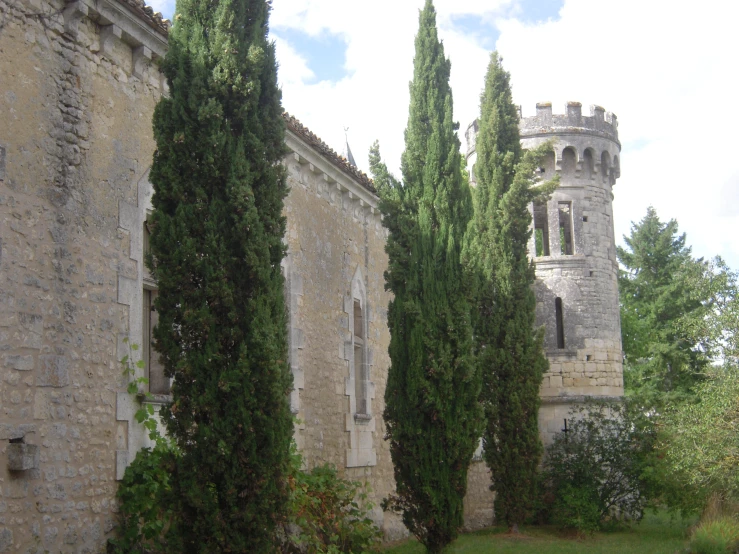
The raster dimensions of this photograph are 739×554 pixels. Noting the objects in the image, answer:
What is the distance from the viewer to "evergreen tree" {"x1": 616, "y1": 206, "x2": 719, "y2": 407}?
91.6 ft

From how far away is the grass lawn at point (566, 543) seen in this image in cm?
1226

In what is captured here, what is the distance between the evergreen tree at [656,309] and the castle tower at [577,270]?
7.17 meters

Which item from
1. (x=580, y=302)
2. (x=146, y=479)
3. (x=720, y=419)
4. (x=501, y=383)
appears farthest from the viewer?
(x=580, y=302)

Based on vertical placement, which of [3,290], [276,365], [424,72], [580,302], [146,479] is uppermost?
[424,72]

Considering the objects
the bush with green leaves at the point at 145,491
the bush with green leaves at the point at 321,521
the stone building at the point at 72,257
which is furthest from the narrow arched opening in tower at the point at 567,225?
the bush with green leaves at the point at 145,491

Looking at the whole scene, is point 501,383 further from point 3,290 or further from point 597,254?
point 3,290

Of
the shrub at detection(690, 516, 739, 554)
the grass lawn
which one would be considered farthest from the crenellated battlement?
the shrub at detection(690, 516, 739, 554)

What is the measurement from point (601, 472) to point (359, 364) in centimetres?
587

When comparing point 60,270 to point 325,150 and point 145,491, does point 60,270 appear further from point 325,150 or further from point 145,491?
point 325,150

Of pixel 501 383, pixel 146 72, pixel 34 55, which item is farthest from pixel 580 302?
pixel 34 55

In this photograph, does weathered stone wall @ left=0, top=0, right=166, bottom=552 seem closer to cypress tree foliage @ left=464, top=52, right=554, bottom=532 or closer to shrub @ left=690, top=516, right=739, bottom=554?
cypress tree foliage @ left=464, top=52, right=554, bottom=532

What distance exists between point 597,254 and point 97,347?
1516 cm

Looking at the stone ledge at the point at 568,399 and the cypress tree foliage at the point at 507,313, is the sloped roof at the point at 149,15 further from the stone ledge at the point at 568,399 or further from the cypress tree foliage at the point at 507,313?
the stone ledge at the point at 568,399

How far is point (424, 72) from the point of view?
11797 mm
